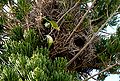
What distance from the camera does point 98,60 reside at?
13.0 ft

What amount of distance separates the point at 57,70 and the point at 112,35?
42.6 inches

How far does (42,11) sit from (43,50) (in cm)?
74

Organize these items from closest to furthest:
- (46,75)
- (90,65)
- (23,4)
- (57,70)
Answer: (46,75) → (57,70) → (23,4) → (90,65)

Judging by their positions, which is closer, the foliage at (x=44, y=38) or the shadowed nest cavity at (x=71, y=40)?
the foliage at (x=44, y=38)

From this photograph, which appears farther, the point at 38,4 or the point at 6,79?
the point at 38,4

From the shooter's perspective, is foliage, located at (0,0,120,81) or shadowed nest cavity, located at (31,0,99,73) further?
shadowed nest cavity, located at (31,0,99,73)

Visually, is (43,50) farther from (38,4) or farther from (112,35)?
(112,35)

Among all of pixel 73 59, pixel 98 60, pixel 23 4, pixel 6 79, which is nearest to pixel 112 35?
pixel 98 60

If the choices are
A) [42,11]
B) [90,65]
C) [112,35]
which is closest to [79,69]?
[90,65]

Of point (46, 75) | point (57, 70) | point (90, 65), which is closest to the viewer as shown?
point (46, 75)

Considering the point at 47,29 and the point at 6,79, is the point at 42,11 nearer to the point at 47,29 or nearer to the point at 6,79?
the point at 47,29

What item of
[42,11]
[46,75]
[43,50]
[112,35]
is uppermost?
[42,11]

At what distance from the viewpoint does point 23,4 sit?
3.55 meters

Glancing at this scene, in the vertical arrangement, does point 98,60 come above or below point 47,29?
below
